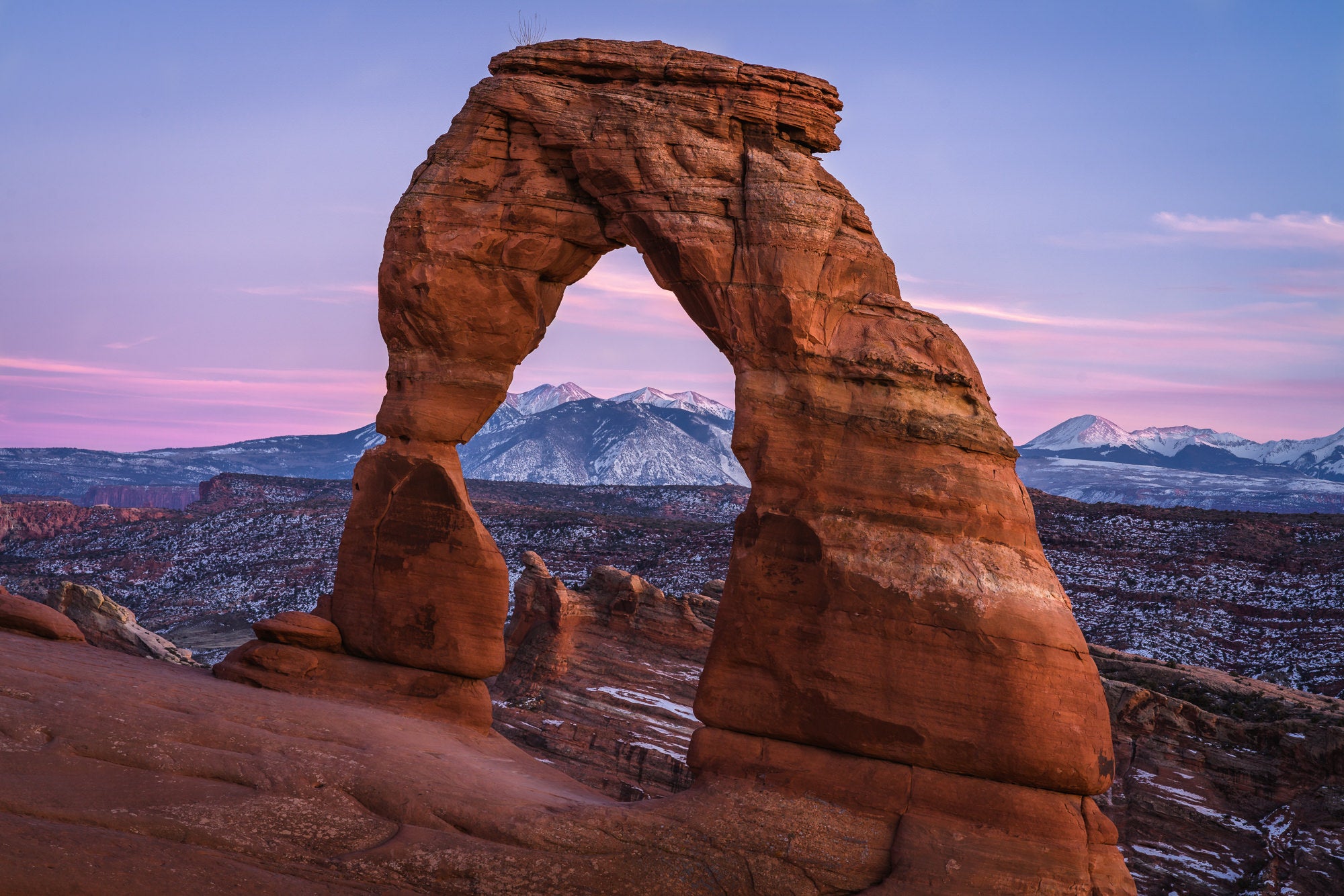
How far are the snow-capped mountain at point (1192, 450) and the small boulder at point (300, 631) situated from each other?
447 ft

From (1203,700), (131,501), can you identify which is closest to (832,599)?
(1203,700)

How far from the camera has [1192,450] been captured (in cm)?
15988

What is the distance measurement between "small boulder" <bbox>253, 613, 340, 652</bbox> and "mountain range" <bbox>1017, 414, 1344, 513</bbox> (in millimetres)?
84003

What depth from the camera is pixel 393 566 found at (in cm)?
1836

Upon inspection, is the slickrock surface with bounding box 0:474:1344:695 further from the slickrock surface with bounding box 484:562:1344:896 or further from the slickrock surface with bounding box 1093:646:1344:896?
the slickrock surface with bounding box 1093:646:1344:896

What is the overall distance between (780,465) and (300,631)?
8755 mm

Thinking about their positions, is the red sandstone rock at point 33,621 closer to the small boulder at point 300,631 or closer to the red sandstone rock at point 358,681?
the red sandstone rock at point 358,681

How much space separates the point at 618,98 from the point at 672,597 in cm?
1483

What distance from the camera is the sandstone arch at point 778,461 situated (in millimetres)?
13219

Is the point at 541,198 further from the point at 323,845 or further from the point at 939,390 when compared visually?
the point at 323,845

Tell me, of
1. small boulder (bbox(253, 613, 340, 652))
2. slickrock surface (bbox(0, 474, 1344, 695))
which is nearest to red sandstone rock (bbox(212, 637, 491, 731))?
small boulder (bbox(253, 613, 340, 652))

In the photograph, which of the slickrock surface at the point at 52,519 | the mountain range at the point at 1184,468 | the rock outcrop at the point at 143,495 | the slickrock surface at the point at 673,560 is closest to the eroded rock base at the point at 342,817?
the slickrock surface at the point at 673,560

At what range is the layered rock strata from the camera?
519 inches

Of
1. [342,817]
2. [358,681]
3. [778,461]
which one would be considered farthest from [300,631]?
[778,461]
